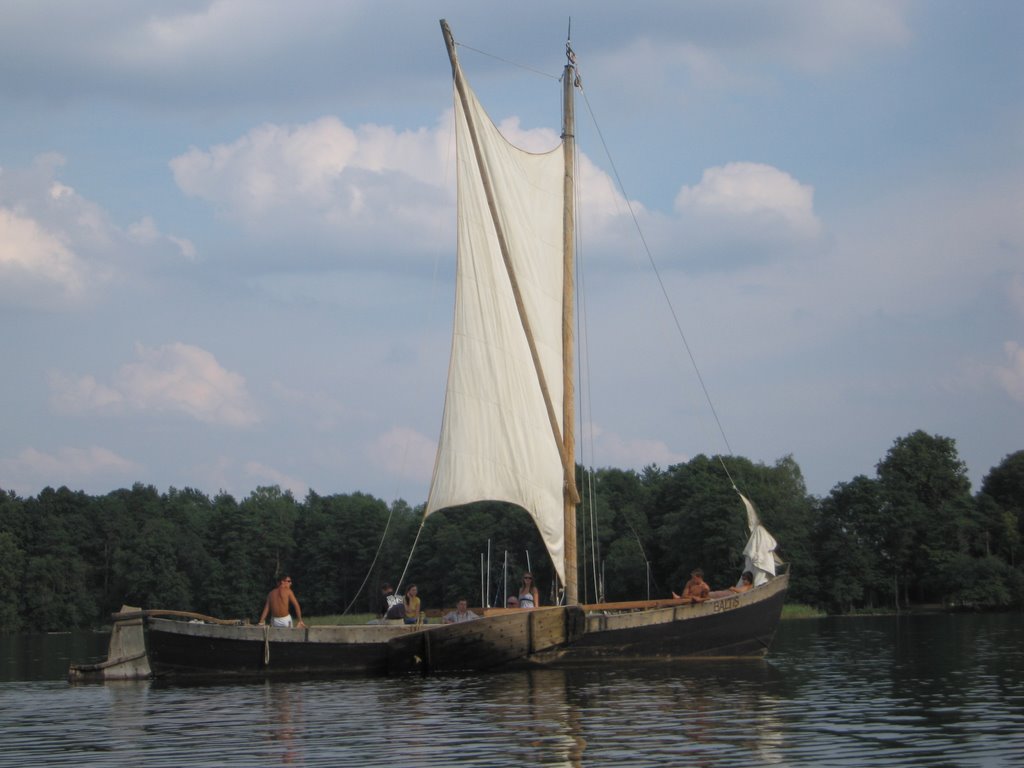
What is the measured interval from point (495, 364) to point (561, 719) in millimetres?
13849

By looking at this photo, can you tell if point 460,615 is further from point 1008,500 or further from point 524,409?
point 1008,500

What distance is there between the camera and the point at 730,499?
3472 inches

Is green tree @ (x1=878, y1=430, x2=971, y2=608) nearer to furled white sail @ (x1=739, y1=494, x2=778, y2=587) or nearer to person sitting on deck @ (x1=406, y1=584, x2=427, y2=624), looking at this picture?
furled white sail @ (x1=739, y1=494, x2=778, y2=587)

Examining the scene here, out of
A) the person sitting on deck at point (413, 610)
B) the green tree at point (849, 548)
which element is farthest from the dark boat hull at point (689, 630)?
the green tree at point (849, 548)

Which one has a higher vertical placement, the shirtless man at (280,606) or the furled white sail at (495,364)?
the furled white sail at (495,364)

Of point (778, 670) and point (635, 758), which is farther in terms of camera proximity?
point (778, 670)

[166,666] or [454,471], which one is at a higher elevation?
[454,471]

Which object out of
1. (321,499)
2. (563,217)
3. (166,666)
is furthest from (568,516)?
(321,499)

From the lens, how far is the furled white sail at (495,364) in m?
33.8

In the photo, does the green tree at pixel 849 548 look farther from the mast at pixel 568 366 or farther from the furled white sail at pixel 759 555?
the mast at pixel 568 366

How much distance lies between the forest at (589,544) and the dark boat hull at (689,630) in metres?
32.7

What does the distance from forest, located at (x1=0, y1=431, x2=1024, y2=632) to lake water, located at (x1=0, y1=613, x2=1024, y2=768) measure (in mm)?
36981

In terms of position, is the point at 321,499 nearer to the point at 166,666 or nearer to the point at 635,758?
the point at 166,666

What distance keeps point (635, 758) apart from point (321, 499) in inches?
5413
